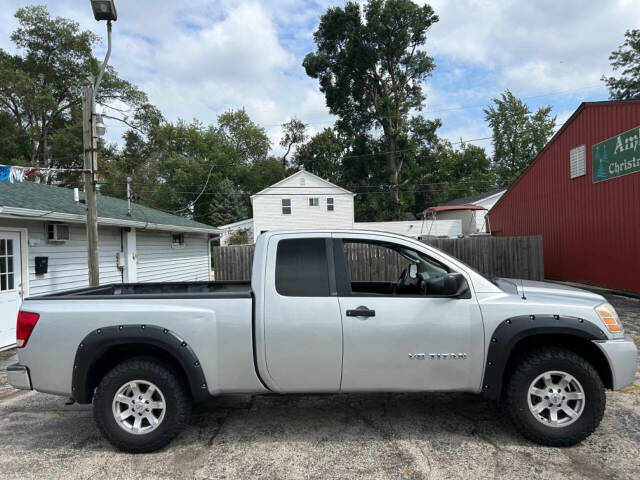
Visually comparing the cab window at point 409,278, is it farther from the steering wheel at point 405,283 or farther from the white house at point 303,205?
the white house at point 303,205

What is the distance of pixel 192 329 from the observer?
341cm

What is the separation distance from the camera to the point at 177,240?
15.2 meters

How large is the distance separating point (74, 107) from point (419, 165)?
2992 cm

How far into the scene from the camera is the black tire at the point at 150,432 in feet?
11.2

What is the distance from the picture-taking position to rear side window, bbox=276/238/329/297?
352 cm

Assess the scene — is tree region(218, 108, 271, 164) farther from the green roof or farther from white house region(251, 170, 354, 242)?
the green roof

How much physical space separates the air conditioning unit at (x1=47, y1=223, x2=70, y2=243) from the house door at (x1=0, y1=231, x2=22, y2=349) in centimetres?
→ 81

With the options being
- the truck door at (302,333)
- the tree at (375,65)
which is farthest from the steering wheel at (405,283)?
the tree at (375,65)

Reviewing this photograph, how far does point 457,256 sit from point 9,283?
11794mm

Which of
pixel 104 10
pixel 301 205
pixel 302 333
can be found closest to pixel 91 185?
pixel 104 10

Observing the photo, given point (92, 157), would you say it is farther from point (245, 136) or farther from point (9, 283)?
point (245, 136)

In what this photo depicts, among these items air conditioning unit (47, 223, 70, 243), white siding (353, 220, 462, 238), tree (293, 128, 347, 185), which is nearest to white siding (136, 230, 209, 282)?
air conditioning unit (47, 223, 70, 243)

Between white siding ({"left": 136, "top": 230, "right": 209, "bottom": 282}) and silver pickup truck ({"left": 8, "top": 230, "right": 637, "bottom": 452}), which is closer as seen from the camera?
silver pickup truck ({"left": 8, "top": 230, "right": 637, "bottom": 452})

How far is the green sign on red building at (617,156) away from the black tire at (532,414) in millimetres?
9774
